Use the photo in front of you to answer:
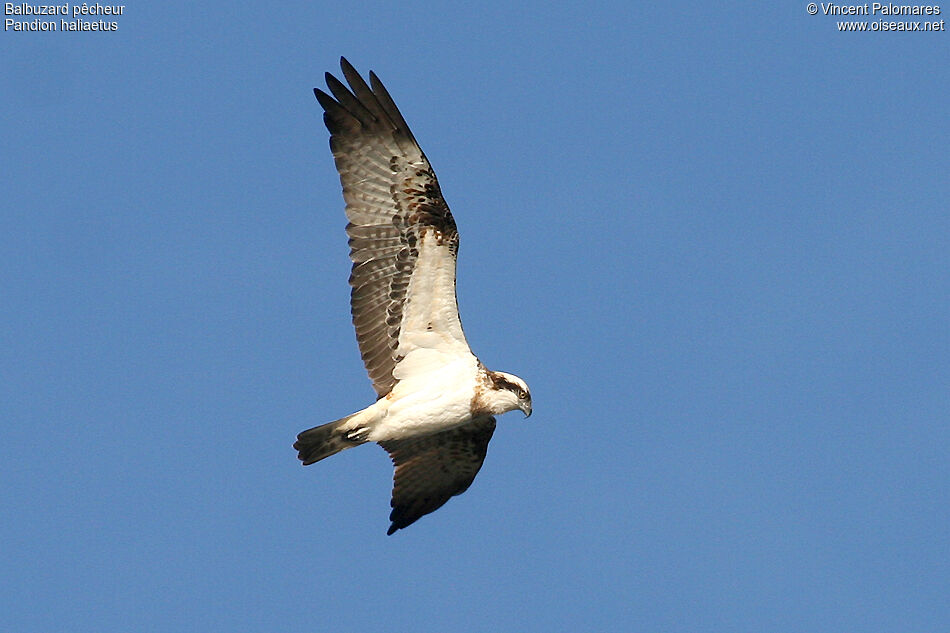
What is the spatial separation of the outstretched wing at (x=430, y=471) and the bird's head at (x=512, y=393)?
4.00 feet

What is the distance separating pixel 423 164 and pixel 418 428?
2976mm

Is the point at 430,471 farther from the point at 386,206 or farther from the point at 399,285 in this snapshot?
the point at 386,206

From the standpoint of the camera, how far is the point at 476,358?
1791 centimetres

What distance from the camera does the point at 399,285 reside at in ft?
58.1

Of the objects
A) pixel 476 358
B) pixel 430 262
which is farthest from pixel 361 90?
pixel 476 358

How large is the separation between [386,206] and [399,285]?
0.90 m

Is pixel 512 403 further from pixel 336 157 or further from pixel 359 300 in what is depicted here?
pixel 336 157

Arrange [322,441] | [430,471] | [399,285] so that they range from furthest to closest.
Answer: [430,471] < [399,285] < [322,441]

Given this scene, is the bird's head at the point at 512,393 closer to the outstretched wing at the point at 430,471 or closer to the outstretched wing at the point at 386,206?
the outstretched wing at the point at 386,206

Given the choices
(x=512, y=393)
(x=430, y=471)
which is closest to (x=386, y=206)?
(x=512, y=393)

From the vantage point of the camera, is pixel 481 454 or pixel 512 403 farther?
pixel 481 454

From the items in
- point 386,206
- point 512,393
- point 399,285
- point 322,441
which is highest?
point 386,206

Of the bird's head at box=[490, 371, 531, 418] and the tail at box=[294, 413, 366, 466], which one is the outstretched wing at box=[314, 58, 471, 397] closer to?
the bird's head at box=[490, 371, 531, 418]

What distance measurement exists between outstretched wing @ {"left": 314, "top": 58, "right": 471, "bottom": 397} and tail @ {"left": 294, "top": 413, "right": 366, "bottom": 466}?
132cm
